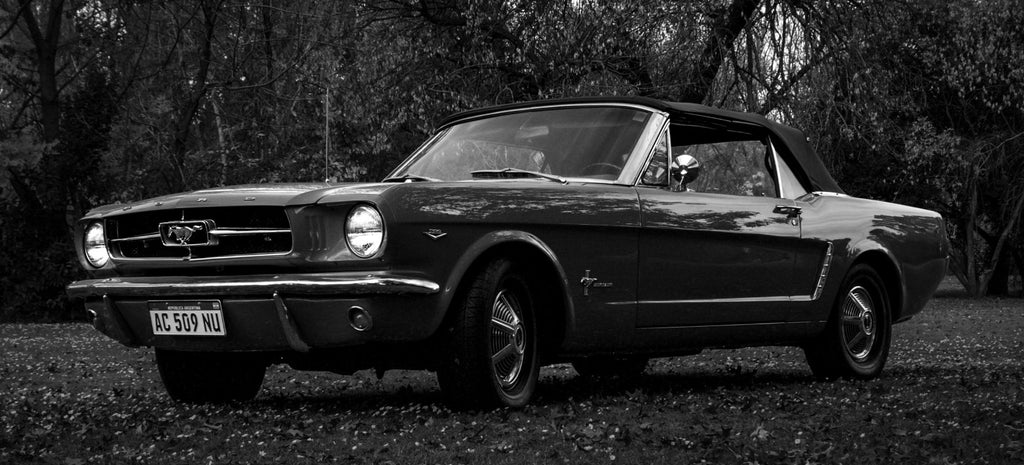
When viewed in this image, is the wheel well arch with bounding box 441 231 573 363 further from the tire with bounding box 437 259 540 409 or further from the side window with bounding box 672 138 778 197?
the side window with bounding box 672 138 778 197

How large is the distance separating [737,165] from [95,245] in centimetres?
403

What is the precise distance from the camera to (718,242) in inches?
287

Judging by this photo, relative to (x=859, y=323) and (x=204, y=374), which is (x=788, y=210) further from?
(x=204, y=374)

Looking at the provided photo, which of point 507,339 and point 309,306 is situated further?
point 507,339

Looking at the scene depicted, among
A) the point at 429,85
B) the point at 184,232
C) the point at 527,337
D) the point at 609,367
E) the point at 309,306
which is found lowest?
the point at 609,367

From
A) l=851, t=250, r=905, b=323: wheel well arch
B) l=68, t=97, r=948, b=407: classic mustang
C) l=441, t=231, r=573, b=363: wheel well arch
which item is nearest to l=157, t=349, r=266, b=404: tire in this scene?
l=68, t=97, r=948, b=407: classic mustang

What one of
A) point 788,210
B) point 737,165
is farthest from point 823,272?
point 737,165

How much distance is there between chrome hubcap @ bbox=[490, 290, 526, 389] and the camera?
6.06 m

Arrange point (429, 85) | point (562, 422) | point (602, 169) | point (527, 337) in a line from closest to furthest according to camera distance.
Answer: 1. point (562, 422)
2. point (527, 337)
3. point (602, 169)
4. point (429, 85)

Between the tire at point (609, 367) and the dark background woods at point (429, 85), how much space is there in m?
3.00

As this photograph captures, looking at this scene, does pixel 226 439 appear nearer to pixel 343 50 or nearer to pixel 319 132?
pixel 343 50

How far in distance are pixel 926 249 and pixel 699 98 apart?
9922 mm

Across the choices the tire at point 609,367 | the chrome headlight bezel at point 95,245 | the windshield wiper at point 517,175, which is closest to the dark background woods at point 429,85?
the tire at point 609,367

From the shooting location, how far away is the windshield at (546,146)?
682 cm
